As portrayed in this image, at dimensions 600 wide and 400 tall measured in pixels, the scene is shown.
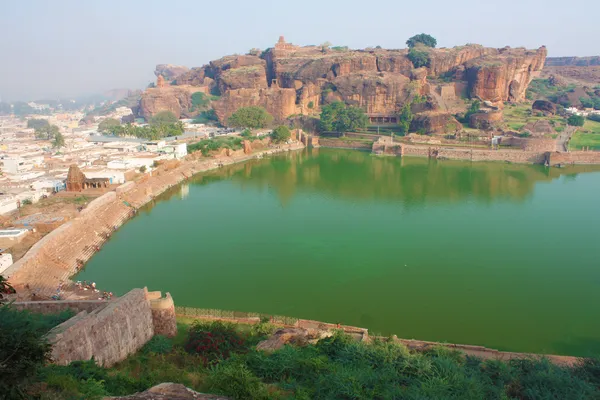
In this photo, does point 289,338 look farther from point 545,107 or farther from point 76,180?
point 545,107

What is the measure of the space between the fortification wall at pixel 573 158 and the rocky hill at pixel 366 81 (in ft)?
31.1

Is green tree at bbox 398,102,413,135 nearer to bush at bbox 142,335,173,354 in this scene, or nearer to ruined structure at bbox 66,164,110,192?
ruined structure at bbox 66,164,110,192

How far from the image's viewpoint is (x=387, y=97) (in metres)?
41.3

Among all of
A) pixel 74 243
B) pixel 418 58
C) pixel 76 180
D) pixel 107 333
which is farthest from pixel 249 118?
pixel 107 333

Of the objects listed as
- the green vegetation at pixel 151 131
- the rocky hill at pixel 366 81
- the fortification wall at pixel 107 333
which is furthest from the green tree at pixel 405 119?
the fortification wall at pixel 107 333

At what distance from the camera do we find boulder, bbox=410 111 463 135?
34.6 metres

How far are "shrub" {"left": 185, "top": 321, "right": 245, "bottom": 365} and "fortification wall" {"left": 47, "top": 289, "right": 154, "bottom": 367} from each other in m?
0.91

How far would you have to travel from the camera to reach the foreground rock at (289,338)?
7750 mm

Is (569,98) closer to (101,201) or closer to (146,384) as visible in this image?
(101,201)

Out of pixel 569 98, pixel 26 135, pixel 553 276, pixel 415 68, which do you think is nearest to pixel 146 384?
pixel 553 276

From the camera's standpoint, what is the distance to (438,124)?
1363 inches

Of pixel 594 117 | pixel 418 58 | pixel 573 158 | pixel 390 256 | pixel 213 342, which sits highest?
pixel 418 58

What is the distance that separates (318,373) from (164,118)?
42221 millimetres

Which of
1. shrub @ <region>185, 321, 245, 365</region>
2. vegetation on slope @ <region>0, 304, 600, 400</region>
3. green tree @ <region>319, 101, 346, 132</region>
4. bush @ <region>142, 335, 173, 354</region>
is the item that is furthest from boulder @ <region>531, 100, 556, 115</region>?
bush @ <region>142, 335, 173, 354</region>
